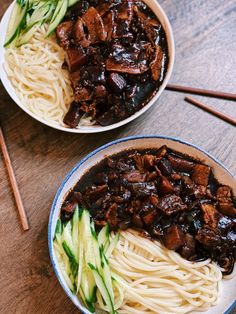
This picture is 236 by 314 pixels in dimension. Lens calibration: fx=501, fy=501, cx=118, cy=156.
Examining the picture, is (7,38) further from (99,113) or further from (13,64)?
(99,113)

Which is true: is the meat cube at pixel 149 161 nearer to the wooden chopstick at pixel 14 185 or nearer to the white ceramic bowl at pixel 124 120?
the white ceramic bowl at pixel 124 120

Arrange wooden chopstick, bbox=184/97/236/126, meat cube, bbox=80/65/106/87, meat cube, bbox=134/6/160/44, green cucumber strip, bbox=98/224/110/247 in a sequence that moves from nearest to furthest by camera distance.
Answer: green cucumber strip, bbox=98/224/110/247, meat cube, bbox=80/65/106/87, meat cube, bbox=134/6/160/44, wooden chopstick, bbox=184/97/236/126

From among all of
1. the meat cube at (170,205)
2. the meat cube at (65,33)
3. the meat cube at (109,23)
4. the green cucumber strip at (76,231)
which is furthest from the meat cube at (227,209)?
the meat cube at (65,33)

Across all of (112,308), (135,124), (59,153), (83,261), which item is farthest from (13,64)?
(112,308)

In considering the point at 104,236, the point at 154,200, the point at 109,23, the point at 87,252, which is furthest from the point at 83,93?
the point at 87,252

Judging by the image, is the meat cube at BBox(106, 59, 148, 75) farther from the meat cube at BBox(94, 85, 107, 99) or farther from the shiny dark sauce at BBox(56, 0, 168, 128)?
the meat cube at BBox(94, 85, 107, 99)

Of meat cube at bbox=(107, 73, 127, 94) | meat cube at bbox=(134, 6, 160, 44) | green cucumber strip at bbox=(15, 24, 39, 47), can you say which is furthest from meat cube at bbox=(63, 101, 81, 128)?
meat cube at bbox=(134, 6, 160, 44)

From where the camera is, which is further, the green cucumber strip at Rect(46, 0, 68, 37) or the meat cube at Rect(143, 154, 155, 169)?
the green cucumber strip at Rect(46, 0, 68, 37)
